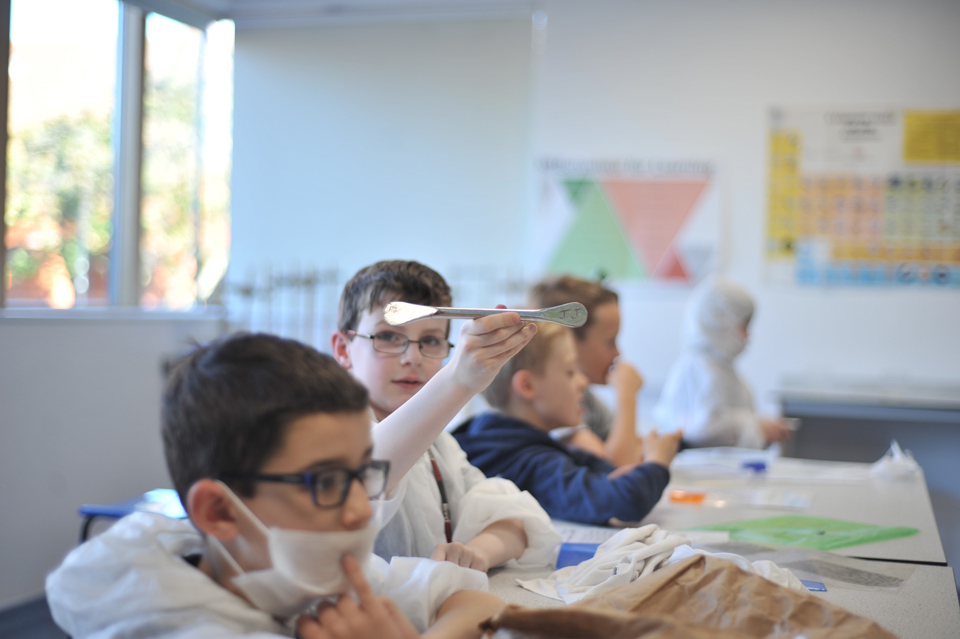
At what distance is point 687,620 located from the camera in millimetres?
852

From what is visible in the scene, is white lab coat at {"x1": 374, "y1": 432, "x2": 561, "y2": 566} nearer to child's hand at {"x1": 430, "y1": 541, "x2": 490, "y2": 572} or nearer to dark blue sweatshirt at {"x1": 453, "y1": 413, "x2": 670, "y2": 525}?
child's hand at {"x1": 430, "y1": 541, "x2": 490, "y2": 572}

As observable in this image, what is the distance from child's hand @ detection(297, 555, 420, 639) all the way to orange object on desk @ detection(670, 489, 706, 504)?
1128mm

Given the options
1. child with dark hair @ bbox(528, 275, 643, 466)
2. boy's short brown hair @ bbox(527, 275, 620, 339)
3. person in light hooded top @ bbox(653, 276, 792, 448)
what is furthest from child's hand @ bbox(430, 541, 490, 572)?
person in light hooded top @ bbox(653, 276, 792, 448)

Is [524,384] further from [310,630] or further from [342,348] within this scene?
[310,630]

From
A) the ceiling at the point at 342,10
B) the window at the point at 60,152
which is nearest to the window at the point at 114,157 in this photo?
the window at the point at 60,152

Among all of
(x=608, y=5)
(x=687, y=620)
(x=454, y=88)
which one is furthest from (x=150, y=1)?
(x=687, y=620)

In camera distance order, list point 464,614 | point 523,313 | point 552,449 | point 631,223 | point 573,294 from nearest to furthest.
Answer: point 464,614 → point 523,313 → point 552,449 → point 573,294 → point 631,223

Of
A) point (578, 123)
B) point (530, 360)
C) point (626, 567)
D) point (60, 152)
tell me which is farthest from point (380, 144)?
point (626, 567)

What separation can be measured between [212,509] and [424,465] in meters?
0.60

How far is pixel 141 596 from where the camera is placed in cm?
72

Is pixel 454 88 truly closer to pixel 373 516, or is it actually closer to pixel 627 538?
pixel 627 538

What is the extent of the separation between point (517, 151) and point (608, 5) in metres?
0.84

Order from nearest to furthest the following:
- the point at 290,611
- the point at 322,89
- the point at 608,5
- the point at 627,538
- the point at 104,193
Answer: the point at 290,611 → the point at 627,538 → the point at 104,193 → the point at 608,5 → the point at 322,89

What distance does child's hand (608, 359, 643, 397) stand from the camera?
230cm
